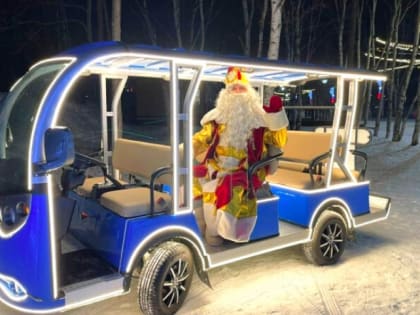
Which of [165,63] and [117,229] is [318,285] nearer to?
[117,229]

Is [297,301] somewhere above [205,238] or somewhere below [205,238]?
below

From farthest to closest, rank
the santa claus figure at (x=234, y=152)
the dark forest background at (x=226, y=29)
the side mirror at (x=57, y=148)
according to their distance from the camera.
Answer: the dark forest background at (x=226, y=29) → the santa claus figure at (x=234, y=152) → the side mirror at (x=57, y=148)

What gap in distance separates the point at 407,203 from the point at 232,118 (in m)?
4.81

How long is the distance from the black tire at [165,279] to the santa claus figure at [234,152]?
1.58 ft

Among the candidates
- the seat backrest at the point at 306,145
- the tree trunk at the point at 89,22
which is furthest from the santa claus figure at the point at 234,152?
the tree trunk at the point at 89,22

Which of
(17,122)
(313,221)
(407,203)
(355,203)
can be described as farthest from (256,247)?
(407,203)

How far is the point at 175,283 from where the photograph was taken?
3.25 meters

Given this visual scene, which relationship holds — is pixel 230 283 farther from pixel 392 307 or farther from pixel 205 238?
pixel 392 307

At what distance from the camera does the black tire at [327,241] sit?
4.24m

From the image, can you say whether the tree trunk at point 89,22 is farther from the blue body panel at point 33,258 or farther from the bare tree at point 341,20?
the blue body panel at point 33,258

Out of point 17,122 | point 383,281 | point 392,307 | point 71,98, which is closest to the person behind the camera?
point 17,122

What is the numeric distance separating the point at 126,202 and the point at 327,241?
7.58 feet

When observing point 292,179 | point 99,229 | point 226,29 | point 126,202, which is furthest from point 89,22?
point 126,202

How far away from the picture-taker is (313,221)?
420 centimetres
